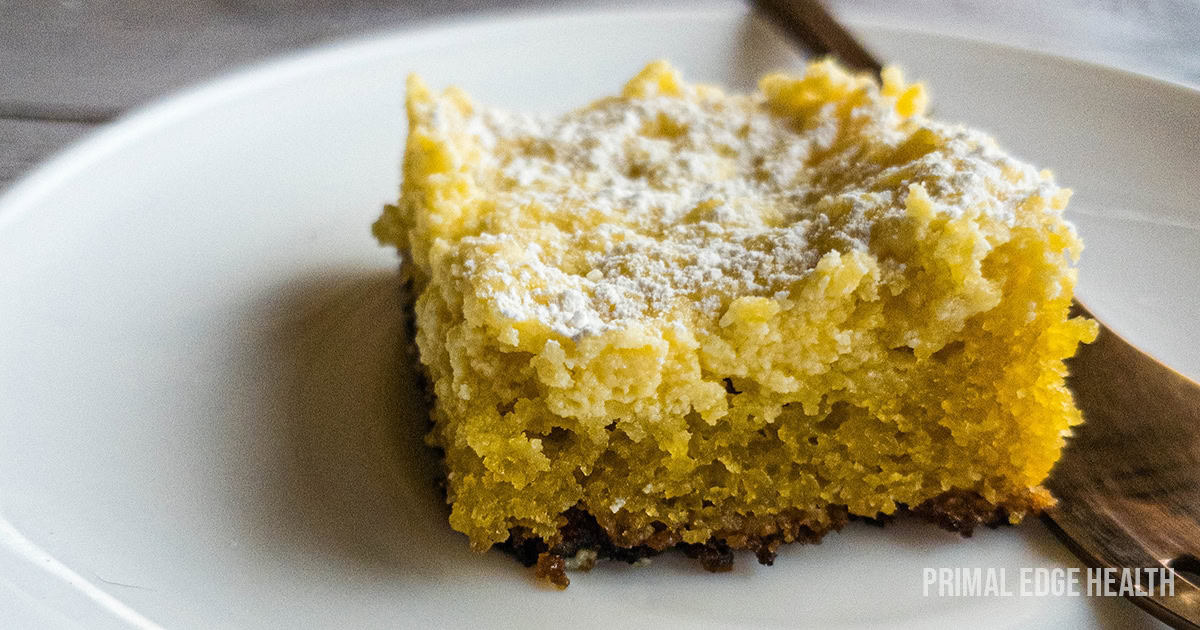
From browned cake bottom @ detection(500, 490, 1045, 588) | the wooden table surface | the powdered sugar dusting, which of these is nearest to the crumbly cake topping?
the powdered sugar dusting

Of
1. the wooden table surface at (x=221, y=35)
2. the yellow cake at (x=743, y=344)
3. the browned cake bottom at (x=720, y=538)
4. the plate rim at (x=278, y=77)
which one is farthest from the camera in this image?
the wooden table surface at (x=221, y=35)

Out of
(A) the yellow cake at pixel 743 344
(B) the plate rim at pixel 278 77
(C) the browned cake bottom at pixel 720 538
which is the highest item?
(B) the plate rim at pixel 278 77

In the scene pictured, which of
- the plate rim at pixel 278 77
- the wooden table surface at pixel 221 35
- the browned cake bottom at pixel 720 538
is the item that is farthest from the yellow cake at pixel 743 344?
the wooden table surface at pixel 221 35

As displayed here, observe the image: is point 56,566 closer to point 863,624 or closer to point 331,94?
point 863,624

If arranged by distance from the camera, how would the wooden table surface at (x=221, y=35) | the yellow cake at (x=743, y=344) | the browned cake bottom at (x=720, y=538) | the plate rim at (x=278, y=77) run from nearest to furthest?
the yellow cake at (x=743, y=344) → the browned cake bottom at (x=720, y=538) → the plate rim at (x=278, y=77) → the wooden table surface at (x=221, y=35)

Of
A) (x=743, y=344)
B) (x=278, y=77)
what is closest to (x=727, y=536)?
(x=743, y=344)

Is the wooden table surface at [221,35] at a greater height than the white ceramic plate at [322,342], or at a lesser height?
greater

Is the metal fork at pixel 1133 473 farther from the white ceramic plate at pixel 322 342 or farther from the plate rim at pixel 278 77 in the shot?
the plate rim at pixel 278 77

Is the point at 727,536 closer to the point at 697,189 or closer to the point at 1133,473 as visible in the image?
the point at 697,189
